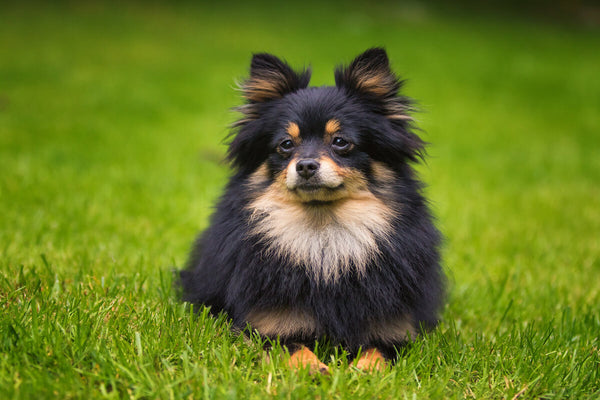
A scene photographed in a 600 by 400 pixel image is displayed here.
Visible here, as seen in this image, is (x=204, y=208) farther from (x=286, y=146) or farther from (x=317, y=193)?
(x=317, y=193)

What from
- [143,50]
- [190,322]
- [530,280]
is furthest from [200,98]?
[190,322]

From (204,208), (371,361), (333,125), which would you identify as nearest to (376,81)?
(333,125)

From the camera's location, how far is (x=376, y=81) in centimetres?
354

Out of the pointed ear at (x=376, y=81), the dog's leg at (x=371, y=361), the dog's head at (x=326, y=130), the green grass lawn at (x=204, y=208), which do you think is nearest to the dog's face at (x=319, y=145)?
the dog's head at (x=326, y=130)

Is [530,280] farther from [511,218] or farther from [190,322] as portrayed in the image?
[190,322]

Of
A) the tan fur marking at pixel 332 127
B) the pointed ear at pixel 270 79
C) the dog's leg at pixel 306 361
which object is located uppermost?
the pointed ear at pixel 270 79

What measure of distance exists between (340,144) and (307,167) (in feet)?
1.22

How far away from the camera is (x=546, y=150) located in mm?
10594

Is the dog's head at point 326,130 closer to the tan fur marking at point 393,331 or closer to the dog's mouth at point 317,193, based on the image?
the dog's mouth at point 317,193

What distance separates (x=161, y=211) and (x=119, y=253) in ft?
5.04

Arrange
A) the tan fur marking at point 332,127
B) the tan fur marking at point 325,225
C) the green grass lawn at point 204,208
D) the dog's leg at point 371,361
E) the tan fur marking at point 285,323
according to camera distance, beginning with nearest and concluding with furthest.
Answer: the green grass lawn at point 204,208
the dog's leg at point 371,361
the tan fur marking at point 285,323
the tan fur marking at point 325,225
the tan fur marking at point 332,127

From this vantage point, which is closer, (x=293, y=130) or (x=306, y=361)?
(x=306, y=361)

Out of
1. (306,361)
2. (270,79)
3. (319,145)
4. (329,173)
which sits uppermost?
(270,79)

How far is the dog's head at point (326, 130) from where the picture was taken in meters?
3.29
